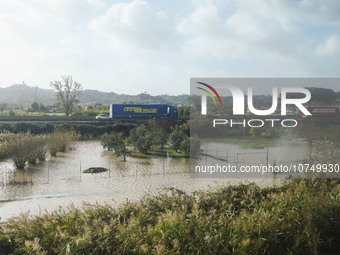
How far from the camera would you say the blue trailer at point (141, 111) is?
130ft

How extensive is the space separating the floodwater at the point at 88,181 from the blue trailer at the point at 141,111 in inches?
784

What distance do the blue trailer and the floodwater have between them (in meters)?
19.9

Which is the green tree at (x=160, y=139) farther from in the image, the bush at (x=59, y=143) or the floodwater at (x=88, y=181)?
the bush at (x=59, y=143)

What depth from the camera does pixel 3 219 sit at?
8492mm

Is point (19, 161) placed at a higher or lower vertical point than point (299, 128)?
lower

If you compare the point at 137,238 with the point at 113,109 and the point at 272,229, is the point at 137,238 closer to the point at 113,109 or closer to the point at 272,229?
the point at 272,229

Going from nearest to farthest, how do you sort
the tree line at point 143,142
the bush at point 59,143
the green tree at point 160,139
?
the tree line at point 143,142 → the bush at point 59,143 → the green tree at point 160,139

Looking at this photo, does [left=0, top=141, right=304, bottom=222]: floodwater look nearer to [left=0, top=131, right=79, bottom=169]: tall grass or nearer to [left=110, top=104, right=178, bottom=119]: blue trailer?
[left=0, top=131, right=79, bottom=169]: tall grass

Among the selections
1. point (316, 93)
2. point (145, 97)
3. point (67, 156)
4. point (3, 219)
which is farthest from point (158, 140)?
point (145, 97)

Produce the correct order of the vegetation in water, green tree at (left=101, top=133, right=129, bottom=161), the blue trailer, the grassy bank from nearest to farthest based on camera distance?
the grassy bank < the vegetation in water < green tree at (left=101, top=133, right=129, bottom=161) < the blue trailer

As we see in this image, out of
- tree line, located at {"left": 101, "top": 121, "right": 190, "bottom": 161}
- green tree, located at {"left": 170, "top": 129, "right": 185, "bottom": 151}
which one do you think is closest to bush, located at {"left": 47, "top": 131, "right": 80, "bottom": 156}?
tree line, located at {"left": 101, "top": 121, "right": 190, "bottom": 161}

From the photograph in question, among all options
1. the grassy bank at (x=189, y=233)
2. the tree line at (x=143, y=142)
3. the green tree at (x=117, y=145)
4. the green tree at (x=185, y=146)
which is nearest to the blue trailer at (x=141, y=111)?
the tree line at (x=143, y=142)

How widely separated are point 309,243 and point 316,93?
29335 millimetres

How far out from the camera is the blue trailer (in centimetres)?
3969
